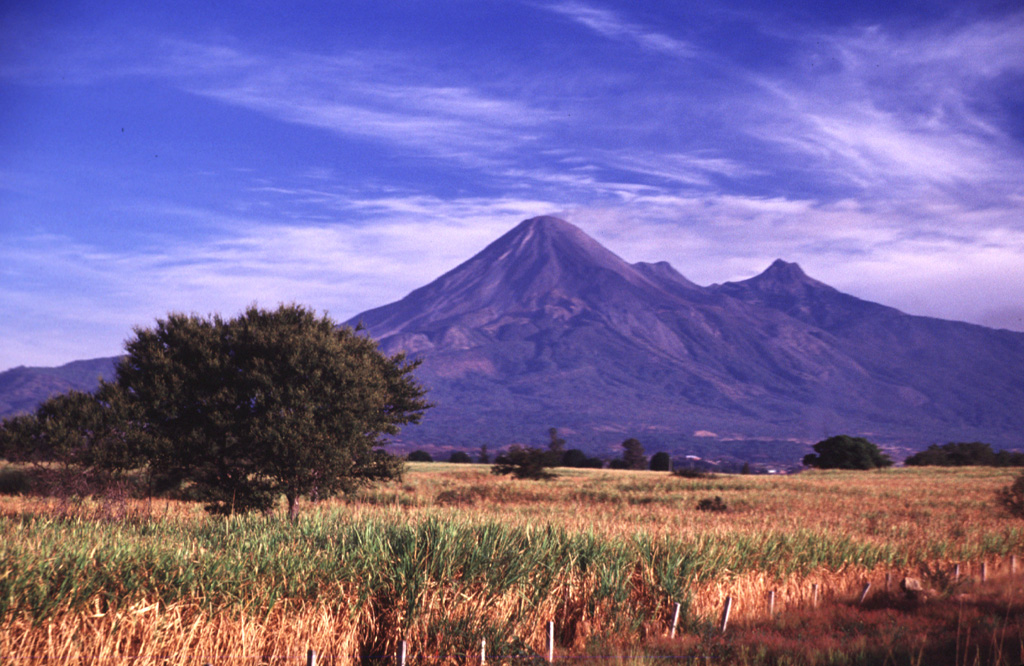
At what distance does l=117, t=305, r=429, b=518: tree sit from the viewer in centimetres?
2403

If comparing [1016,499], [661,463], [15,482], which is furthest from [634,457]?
[15,482]

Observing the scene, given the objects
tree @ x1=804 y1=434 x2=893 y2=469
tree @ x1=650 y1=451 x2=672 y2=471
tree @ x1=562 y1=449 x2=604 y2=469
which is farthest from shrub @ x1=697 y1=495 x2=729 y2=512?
tree @ x1=650 y1=451 x2=672 y2=471

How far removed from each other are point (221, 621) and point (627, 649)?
584cm

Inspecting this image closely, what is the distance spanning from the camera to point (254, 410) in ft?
80.7

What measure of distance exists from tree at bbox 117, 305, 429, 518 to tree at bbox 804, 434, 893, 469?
311ft

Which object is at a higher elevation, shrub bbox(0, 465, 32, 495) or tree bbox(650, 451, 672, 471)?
shrub bbox(0, 465, 32, 495)

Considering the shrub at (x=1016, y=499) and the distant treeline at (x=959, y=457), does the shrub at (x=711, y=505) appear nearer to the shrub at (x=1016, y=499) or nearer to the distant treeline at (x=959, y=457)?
the shrub at (x=1016, y=499)

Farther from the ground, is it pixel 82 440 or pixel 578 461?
pixel 82 440

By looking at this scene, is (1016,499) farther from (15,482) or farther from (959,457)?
(959,457)

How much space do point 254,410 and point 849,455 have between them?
99284mm

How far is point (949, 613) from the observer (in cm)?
1398

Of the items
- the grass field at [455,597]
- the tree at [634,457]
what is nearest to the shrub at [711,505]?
the grass field at [455,597]

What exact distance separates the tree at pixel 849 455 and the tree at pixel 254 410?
94.7 metres

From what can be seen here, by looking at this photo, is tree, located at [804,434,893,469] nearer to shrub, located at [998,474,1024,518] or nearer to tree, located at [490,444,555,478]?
tree, located at [490,444,555,478]
